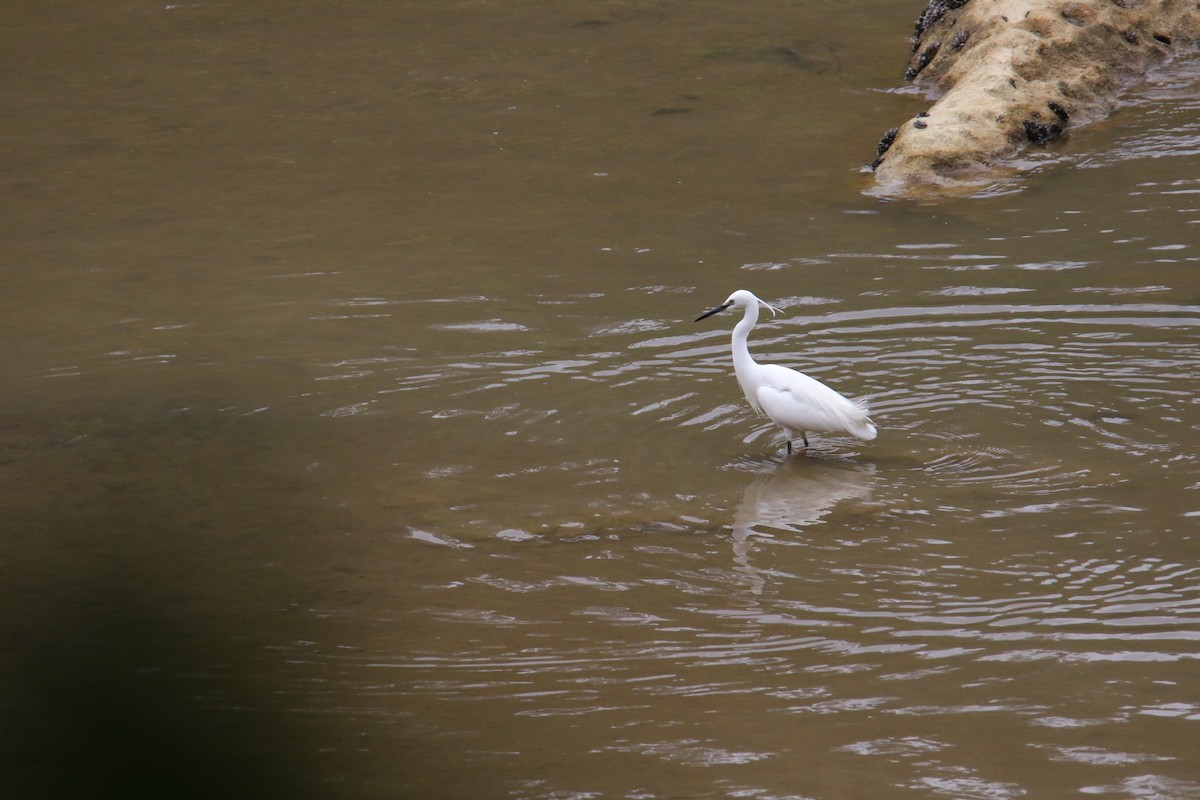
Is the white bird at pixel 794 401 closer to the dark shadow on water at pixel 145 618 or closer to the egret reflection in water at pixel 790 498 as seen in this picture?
the egret reflection in water at pixel 790 498

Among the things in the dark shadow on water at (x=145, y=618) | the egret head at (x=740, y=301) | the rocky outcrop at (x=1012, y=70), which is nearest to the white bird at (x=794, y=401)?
the egret head at (x=740, y=301)

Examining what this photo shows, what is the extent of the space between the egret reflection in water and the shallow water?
3 centimetres

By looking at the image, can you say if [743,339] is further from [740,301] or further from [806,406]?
[806,406]

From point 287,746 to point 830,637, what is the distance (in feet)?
8.99

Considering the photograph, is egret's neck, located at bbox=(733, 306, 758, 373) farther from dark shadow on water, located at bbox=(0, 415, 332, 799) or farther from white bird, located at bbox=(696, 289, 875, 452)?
dark shadow on water, located at bbox=(0, 415, 332, 799)

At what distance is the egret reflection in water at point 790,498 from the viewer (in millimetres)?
5711

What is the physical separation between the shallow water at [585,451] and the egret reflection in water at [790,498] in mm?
28

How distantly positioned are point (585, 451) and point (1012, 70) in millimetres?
6550

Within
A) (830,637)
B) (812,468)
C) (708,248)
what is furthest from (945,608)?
(708,248)

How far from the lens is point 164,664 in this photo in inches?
79.8

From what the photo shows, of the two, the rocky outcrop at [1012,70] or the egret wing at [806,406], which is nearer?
the egret wing at [806,406]

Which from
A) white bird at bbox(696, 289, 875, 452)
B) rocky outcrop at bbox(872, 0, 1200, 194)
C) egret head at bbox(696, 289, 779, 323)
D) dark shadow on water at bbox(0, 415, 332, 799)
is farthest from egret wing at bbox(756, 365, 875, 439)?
rocky outcrop at bbox(872, 0, 1200, 194)

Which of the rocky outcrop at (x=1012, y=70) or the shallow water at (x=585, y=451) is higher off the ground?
the rocky outcrop at (x=1012, y=70)

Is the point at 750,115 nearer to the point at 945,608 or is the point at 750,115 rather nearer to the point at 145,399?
the point at 145,399
